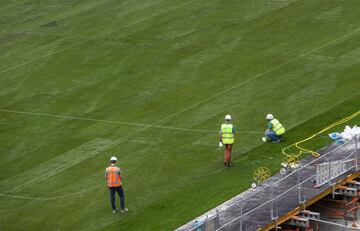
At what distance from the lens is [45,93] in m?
53.9

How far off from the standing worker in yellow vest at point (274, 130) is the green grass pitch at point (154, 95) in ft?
1.25

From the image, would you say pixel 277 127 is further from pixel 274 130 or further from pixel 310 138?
pixel 310 138

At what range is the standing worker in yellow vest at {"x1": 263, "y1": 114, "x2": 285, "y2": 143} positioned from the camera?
43625mm

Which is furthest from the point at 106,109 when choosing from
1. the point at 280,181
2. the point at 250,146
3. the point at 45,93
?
the point at 280,181

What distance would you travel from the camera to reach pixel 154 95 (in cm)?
5125

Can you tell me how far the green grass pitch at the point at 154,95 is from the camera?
133ft

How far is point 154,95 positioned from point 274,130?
9429 millimetres

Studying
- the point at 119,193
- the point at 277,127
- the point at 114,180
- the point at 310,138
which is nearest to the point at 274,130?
the point at 277,127

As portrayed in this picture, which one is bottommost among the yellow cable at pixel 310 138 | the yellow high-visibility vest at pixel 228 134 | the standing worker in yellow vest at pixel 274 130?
the yellow cable at pixel 310 138

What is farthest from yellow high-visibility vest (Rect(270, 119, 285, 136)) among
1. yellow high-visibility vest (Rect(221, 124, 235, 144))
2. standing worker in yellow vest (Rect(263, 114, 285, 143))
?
yellow high-visibility vest (Rect(221, 124, 235, 144))

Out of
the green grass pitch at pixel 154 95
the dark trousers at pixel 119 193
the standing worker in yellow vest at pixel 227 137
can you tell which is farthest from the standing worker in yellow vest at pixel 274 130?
the dark trousers at pixel 119 193

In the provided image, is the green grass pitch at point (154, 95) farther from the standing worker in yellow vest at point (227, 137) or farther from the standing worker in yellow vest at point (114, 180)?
the standing worker in yellow vest at point (114, 180)

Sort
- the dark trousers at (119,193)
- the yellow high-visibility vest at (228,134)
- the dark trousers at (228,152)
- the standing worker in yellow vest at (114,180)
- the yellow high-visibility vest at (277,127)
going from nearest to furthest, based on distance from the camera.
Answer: the standing worker in yellow vest at (114,180), the dark trousers at (119,193), the yellow high-visibility vest at (228,134), the dark trousers at (228,152), the yellow high-visibility vest at (277,127)

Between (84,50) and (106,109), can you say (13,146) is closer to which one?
(106,109)
